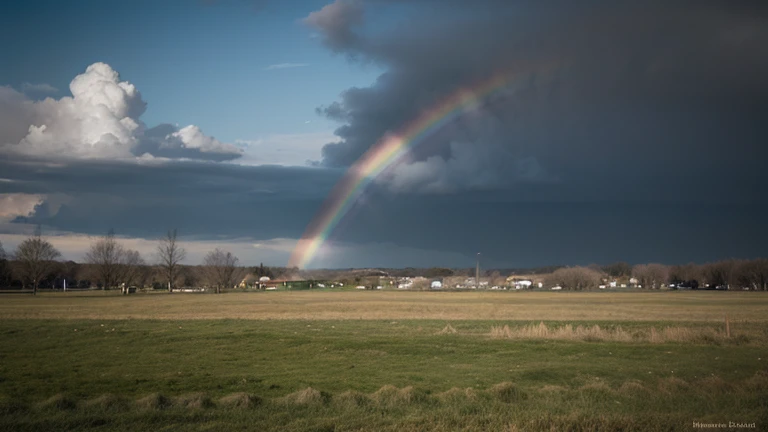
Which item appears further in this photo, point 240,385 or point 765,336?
point 765,336

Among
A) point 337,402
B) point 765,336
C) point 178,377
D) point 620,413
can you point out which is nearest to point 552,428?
point 620,413

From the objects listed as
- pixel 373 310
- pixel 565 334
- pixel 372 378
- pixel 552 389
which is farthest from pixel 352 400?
pixel 373 310

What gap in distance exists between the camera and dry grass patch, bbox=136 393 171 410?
599 inches

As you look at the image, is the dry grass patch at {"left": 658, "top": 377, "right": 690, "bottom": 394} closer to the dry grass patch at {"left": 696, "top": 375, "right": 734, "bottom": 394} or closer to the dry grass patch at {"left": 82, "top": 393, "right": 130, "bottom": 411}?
the dry grass patch at {"left": 696, "top": 375, "right": 734, "bottom": 394}

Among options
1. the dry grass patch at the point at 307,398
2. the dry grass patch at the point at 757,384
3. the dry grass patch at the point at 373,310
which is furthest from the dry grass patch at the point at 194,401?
the dry grass patch at the point at 373,310

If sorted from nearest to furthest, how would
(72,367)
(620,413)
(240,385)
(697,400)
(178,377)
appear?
1. (620,413)
2. (697,400)
3. (240,385)
4. (178,377)
5. (72,367)

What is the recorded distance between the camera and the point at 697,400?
16094 millimetres

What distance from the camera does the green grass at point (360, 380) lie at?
13.6m

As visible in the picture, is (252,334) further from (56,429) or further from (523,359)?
(56,429)

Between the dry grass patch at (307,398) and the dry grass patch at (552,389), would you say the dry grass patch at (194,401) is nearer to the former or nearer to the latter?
the dry grass patch at (307,398)

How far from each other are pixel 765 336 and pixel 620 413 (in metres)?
27.2

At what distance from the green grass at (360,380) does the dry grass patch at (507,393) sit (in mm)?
50

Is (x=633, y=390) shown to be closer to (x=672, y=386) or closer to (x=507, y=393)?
(x=672, y=386)

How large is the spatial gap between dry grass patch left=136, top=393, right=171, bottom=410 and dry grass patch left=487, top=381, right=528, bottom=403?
8.46 metres
